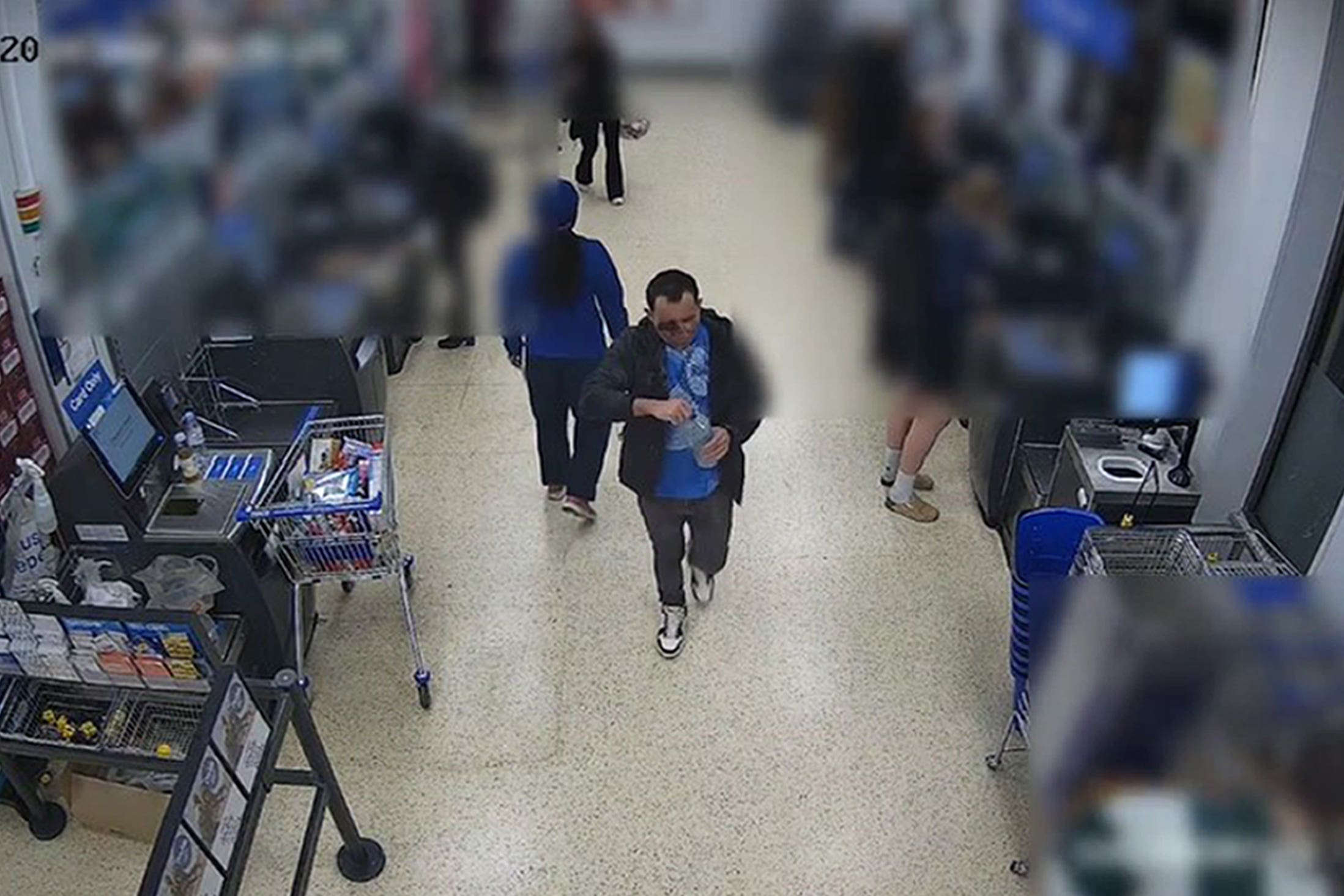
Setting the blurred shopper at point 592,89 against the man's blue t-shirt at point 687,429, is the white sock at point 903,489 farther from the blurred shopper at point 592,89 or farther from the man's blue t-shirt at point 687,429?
the blurred shopper at point 592,89

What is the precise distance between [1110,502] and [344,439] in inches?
87.8

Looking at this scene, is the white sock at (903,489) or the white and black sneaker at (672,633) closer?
the white and black sneaker at (672,633)

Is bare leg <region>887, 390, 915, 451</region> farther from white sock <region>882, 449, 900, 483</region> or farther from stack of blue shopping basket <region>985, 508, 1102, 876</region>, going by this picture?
stack of blue shopping basket <region>985, 508, 1102, 876</region>

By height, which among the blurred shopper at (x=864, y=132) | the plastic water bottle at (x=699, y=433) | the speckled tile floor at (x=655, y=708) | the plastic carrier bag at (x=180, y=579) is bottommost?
the speckled tile floor at (x=655, y=708)

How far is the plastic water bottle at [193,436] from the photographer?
305 cm

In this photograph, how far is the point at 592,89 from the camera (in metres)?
1.09

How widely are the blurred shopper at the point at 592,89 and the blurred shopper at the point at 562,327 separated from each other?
98mm

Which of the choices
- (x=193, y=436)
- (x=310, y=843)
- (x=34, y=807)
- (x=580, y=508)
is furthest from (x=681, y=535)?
(x=34, y=807)

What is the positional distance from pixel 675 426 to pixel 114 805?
1812mm

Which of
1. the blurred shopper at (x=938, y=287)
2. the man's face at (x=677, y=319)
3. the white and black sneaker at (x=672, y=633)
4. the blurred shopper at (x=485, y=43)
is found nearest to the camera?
the blurred shopper at (x=485, y=43)

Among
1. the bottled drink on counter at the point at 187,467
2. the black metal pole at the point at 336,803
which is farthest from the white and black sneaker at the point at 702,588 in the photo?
the bottled drink on counter at the point at 187,467

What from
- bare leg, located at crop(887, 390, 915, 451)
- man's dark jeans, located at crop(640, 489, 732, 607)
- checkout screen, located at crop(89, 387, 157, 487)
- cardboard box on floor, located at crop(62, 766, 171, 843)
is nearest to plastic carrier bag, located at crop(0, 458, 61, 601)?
checkout screen, located at crop(89, 387, 157, 487)

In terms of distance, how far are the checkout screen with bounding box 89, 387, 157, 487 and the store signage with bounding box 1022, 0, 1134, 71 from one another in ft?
8.00

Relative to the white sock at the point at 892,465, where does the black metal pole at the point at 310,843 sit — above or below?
below
